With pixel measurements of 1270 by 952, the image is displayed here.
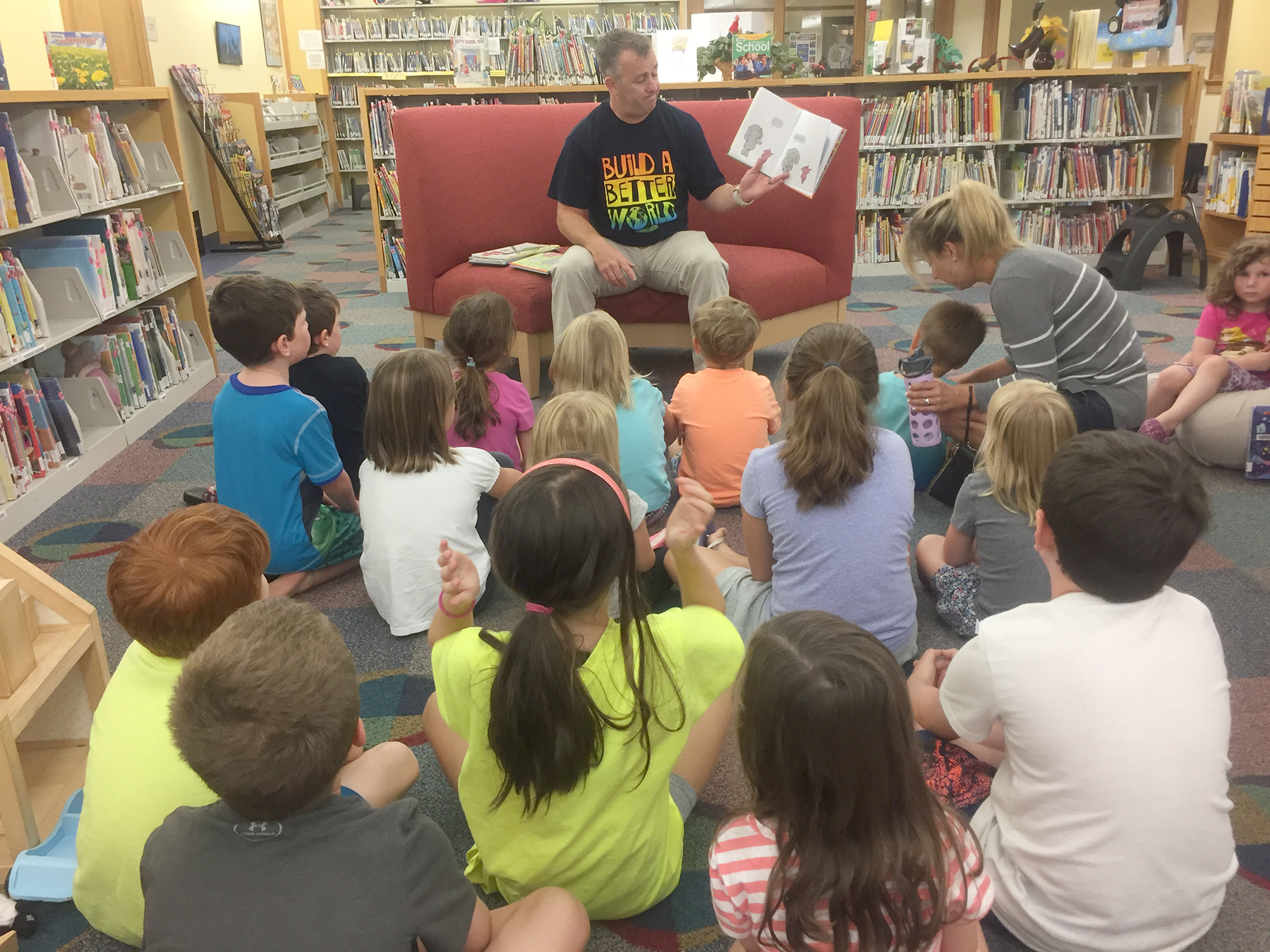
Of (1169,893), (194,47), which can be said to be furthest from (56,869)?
(194,47)

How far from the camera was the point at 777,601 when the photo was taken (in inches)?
66.7

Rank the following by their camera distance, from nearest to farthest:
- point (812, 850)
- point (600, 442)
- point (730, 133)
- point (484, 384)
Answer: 1. point (812, 850)
2. point (600, 442)
3. point (484, 384)
4. point (730, 133)

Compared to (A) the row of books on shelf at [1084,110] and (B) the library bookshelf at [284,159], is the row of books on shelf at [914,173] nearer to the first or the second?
(A) the row of books on shelf at [1084,110]

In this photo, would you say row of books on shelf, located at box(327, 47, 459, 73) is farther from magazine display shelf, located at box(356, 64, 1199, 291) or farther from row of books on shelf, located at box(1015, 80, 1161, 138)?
row of books on shelf, located at box(1015, 80, 1161, 138)

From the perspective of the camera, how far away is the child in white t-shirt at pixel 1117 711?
3.45 ft

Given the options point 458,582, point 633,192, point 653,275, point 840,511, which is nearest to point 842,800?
point 458,582

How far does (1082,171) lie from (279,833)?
238 inches

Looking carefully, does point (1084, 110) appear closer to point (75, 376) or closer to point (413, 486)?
point (413, 486)

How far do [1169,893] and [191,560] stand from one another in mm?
1236

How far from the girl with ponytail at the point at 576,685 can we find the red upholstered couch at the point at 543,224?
2.51 m

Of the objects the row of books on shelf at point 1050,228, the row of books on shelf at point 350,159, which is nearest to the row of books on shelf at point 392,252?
the row of books on shelf at point 1050,228

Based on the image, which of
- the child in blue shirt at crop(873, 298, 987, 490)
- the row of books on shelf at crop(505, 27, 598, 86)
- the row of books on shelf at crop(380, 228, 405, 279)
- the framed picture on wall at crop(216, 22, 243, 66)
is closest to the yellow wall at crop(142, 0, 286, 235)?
the framed picture on wall at crop(216, 22, 243, 66)

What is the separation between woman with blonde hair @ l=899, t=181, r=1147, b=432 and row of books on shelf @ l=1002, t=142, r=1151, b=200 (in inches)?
142

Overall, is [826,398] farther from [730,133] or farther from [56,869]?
[730,133]
